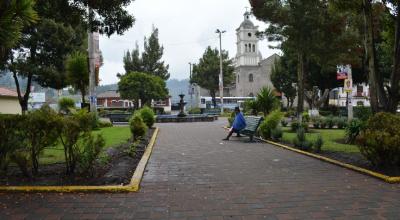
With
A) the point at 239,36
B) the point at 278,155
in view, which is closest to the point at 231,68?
the point at 239,36

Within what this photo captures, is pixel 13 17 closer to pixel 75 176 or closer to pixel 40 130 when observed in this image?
pixel 40 130

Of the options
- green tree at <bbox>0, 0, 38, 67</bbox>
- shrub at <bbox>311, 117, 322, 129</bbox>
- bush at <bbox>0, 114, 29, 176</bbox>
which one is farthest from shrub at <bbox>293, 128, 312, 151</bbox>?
shrub at <bbox>311, 117, 322, 129</bbox>

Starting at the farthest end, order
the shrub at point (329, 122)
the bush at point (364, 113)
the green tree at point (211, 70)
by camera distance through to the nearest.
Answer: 1. the green tree at point (211, 70)
2. the shrub at point (329, 122)
3. the bush at point (364, 113)

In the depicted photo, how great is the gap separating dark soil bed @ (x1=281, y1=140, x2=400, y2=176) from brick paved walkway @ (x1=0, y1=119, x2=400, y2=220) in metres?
0.45

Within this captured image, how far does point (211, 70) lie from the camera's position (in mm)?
68812

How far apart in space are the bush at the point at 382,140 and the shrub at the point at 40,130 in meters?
5.46

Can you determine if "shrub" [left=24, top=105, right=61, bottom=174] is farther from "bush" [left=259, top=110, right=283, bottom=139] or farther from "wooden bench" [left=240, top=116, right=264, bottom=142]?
"bush" [left=259, top=110, right=283, bottom=139]

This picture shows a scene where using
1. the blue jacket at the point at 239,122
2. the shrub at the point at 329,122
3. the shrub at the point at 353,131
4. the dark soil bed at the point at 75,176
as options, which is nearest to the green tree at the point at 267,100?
the shrub at the point at 329,122

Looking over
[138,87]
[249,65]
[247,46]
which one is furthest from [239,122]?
[247,46]

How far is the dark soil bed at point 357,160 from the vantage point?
7.77 metres

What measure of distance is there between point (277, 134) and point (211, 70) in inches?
2156

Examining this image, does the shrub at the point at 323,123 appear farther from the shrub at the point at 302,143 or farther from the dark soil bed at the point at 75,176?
the dark soil bed at the point at 75,176

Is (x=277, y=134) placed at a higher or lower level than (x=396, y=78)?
lower

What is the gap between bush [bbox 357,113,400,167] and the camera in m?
7.47
